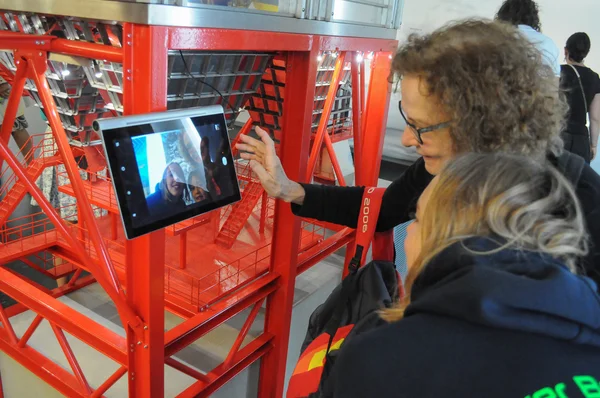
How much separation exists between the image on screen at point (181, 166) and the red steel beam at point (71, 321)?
994 mm

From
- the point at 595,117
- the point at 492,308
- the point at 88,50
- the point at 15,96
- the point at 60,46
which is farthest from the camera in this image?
the point at 595,117

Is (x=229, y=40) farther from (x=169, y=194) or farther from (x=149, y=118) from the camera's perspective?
(x=169, y=194)

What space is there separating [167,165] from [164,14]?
541mm

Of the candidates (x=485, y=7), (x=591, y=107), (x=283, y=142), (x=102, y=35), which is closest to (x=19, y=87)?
(x=102, y=35)

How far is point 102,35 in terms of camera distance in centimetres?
199

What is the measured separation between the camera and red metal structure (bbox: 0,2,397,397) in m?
2.03

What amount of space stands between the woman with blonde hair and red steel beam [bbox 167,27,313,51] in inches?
52.0

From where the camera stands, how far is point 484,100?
52.0 inches

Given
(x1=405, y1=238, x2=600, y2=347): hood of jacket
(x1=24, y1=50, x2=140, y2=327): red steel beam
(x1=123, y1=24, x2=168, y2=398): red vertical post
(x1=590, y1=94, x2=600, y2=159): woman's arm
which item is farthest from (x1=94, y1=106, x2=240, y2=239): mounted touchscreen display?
(x1=590, y1=94, x2=600, y2=159): woman's arm

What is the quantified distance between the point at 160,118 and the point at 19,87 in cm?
101

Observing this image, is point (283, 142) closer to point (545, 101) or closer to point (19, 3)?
point (19, 3)

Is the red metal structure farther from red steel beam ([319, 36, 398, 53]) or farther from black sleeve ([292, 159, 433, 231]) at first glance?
black sleeve ([292, 159, 433, 231])

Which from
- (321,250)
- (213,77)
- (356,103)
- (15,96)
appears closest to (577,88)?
(356,103)

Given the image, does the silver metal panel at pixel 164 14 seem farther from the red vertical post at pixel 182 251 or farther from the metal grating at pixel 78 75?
the red vertical post at pixel 182 251
